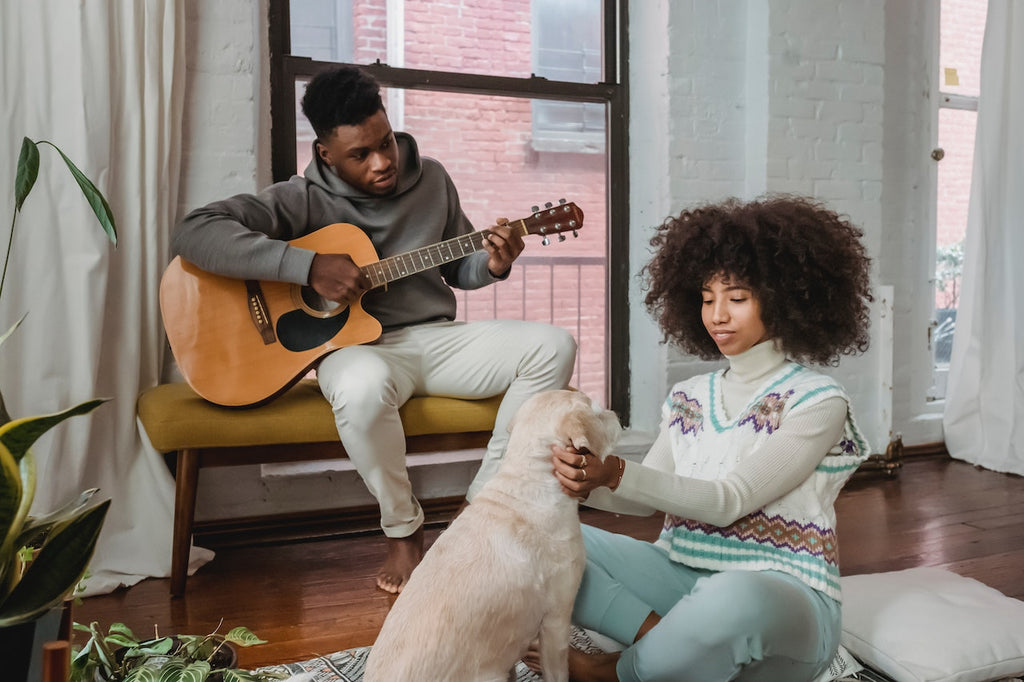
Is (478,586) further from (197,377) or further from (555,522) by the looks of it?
(197,377)

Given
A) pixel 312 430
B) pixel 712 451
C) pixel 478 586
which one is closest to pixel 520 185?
pixel 312 430

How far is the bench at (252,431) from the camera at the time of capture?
2.26m

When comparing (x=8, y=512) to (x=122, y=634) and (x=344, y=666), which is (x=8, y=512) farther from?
(x=344, y=666)

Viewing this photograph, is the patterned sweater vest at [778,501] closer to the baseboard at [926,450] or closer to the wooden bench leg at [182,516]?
the wooden bench leg at [182,516]

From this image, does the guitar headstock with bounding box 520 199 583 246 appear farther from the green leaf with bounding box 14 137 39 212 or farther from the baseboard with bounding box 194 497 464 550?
the green leaf with bounding box 14 137 39 212

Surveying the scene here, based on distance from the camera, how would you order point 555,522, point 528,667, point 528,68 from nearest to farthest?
point 555,522 < point 528,667 < point 528,68

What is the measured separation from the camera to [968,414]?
12.6 feet

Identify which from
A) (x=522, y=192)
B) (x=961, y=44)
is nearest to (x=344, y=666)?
(x=522, y=192)

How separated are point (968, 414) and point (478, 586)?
3.30 meters

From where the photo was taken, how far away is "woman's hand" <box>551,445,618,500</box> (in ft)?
4.35

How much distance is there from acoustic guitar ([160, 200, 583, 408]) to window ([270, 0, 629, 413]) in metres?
0.77

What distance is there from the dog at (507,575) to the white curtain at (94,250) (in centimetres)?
A: 148

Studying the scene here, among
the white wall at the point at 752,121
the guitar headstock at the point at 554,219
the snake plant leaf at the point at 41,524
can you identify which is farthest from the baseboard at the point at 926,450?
the snake plant leaf at the point at 41,524

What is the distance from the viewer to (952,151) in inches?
162
